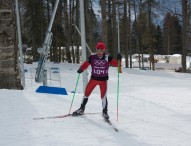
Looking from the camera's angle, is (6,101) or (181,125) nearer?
(181,125)

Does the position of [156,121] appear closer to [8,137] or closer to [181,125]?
[181,125]

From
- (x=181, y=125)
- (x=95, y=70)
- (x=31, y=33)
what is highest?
(x=31, y=33)

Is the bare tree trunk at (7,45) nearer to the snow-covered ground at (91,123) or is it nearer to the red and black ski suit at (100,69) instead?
the snow-covered ground at (91,123)

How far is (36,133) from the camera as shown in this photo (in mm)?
7133

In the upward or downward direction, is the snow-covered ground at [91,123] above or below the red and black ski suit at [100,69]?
below

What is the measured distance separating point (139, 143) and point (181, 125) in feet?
7.41

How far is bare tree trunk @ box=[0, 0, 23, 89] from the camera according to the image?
11.6m

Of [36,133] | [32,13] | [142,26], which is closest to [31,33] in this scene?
[32,13]

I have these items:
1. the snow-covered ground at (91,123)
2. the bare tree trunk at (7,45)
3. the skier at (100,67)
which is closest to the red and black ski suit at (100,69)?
the skier at (100,67)

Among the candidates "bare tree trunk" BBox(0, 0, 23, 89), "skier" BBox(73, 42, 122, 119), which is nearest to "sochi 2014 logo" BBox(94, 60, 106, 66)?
"skier" BBox(73, 42, 122, 119)

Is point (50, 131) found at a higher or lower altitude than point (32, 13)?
lower

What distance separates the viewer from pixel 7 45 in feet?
38.2

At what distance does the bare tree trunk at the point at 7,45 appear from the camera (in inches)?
457

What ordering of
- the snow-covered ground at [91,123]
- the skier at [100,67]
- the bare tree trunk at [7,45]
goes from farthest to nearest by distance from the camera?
1. the bare tree trunk at [7,45]
2. the skier at [100,67]
3. the snow-covered ground at [91,123]
